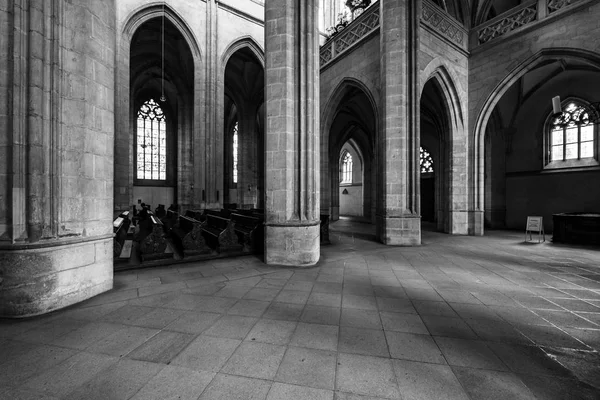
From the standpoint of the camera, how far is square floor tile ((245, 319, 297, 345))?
2.47 m

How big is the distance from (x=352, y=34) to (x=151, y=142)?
59.2ft

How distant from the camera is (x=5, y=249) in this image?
3078mm

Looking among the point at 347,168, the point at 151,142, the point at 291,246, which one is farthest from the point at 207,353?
the point at 347,168

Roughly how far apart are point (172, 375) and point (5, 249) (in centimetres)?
297

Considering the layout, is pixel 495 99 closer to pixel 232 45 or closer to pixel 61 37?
pixel 232 45

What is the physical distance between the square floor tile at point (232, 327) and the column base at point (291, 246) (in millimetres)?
2546

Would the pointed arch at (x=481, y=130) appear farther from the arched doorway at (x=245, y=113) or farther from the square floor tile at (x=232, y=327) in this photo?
the arched doorway at (x=245, y=113)

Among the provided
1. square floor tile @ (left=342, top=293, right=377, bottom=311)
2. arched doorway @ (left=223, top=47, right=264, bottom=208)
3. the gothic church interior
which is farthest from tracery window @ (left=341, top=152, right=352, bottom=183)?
square floor tile @ (left=342, top=293, right=377, bottom=311)

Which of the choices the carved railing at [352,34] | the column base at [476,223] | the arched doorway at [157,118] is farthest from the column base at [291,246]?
the arched doorway at [157,118]

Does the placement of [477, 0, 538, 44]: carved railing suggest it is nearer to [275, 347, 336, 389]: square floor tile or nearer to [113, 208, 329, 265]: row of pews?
[113, 208, 329, 265]: row of pews

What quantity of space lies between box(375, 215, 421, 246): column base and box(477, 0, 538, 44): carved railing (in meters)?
9.24

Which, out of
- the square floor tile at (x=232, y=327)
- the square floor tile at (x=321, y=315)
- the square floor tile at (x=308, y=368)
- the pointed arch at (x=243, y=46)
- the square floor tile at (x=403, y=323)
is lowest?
the square floor tile at (x=403, y=323)

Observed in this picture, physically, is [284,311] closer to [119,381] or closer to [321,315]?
[321,315]

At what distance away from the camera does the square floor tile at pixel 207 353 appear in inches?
81.3
